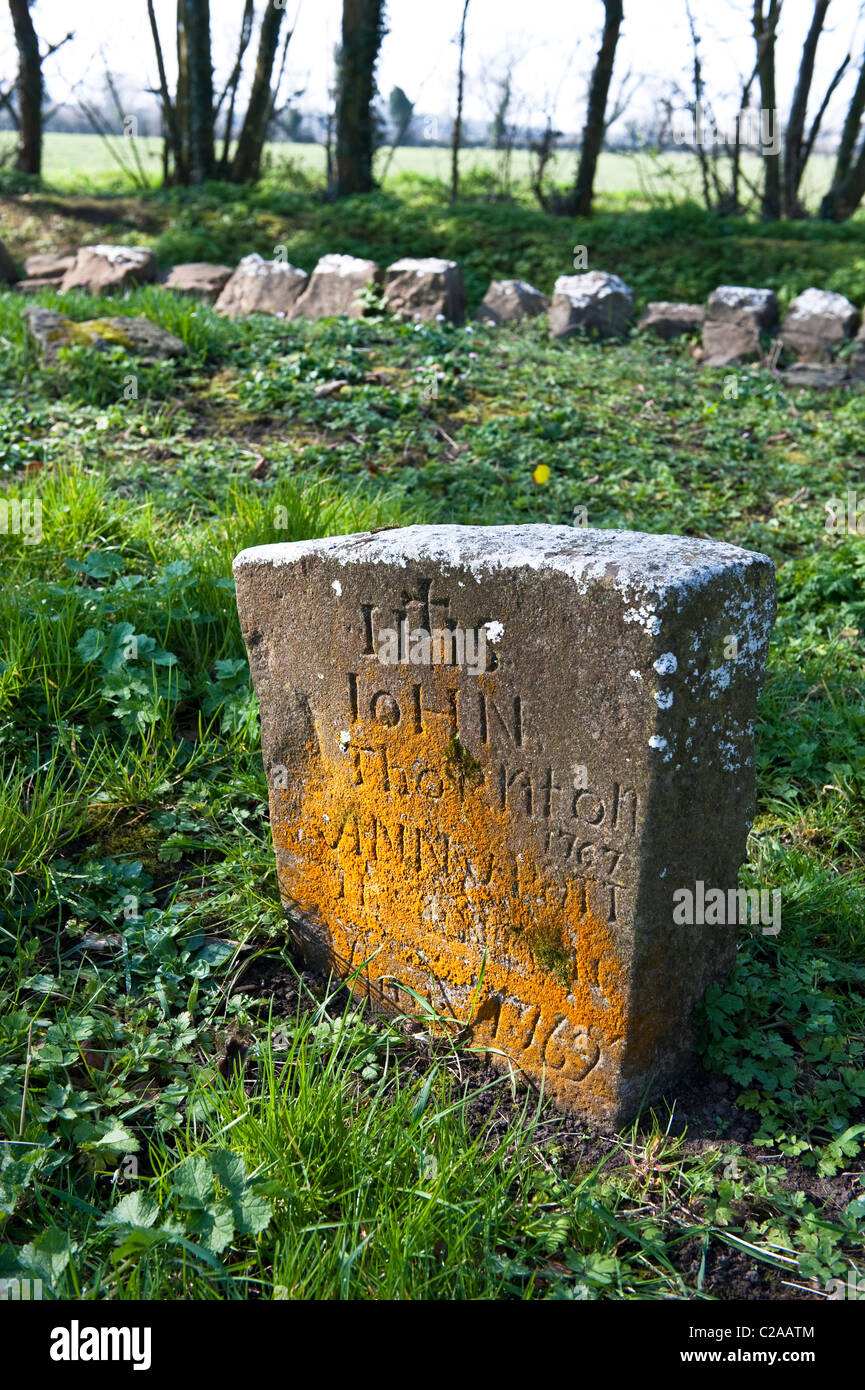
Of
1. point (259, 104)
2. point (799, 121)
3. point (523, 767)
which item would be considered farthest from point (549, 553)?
point (259, 104)

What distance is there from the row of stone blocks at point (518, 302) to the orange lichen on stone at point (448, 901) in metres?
6.31

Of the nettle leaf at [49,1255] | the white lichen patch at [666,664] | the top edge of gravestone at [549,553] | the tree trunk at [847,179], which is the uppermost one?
the tree trunk at [847,179]

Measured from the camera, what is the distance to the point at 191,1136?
2.08m

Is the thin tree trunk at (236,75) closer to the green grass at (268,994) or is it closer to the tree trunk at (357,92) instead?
the tree trunk at (357,92)

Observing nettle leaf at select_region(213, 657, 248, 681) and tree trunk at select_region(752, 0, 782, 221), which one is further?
tree trunk at select_region(752, 0, 782, 221)

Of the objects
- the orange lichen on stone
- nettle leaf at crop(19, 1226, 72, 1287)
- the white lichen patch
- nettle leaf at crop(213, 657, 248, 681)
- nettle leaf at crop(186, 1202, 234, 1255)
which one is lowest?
nettle leaf at crop(19, 1226, 72, 1287)

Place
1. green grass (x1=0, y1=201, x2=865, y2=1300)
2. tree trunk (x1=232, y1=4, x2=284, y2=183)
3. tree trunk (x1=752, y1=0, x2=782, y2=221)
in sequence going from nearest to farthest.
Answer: green grass (x1=0, y1=201, x2=865, y2=1300)
tree trunk (x1=752, y1=0, x2=782, y2=221)
tree trunk (x1=232, y1=4, x2=284, y2=183)

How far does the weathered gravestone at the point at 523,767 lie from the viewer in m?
1.98

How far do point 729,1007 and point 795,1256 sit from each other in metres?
0.53

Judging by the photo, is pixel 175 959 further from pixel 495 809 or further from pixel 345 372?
pixel 345 372

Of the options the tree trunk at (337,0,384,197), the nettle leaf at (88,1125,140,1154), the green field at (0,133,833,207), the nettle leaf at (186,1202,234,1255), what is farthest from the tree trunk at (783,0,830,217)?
the nettle leaf at (186,1202,234,1255)

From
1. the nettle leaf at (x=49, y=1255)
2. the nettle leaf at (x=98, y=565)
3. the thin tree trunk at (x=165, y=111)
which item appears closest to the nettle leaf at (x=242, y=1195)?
the nettle leaf at (x=49, y=1255)

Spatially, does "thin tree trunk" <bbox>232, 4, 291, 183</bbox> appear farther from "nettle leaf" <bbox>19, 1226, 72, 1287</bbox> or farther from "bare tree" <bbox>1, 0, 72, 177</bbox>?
"nettle leaf" <bbox>19, 1226, 72, 1287</bbox>

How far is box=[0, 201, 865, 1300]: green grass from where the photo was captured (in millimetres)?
1880
